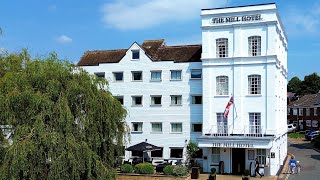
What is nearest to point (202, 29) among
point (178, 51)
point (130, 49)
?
point (178, 51)

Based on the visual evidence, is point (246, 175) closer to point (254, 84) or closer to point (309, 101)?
point (254, 84)

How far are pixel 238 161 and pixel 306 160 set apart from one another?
12775mm

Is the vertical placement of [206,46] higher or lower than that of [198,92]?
higher

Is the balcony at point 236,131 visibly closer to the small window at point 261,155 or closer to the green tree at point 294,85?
the small window at point 261,155

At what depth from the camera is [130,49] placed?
138ft

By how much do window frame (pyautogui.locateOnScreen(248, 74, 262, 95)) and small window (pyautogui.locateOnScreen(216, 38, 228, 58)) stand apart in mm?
3049

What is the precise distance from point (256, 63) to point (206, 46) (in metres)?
4.64

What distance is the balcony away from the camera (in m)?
36.8

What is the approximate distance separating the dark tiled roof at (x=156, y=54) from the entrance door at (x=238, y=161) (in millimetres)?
8998

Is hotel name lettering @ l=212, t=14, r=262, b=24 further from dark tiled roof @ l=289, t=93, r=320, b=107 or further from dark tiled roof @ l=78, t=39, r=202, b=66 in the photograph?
dark tiled roof @ l=289, t=93, r=320, b=107

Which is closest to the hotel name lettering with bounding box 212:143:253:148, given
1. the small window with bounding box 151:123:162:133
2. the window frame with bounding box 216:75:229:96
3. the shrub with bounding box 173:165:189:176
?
the shrub with bounding box 173:165:189:176

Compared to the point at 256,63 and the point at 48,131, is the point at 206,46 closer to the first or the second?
the point at 256,63

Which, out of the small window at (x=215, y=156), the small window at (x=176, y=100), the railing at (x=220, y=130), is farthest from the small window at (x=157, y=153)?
the railing at (x=220, y=130)

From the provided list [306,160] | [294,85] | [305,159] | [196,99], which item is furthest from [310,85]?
[196,99]
